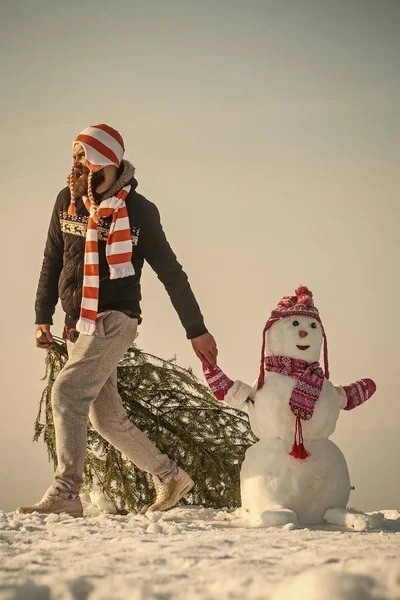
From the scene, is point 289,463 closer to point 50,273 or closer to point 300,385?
point 300,385

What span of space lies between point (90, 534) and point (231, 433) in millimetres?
2620

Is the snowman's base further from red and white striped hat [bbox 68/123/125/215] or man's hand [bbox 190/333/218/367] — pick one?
red and white striped hat [bbox 68/123/125/215]

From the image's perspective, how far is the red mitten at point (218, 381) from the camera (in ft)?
16.2

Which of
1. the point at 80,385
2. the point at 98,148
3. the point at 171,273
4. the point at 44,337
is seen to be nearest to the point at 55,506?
the point at 80,385

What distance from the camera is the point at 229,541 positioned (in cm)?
356

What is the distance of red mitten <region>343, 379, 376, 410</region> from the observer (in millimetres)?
5078

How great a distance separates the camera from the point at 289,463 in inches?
183

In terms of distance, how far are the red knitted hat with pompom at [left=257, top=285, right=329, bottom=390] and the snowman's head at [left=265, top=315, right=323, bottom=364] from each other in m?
A: 0.03

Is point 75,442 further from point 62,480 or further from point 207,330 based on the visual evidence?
point 207,330

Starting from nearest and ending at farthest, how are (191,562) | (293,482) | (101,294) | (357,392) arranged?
(191,562) < (293,482) < (101,294) < (357,392)

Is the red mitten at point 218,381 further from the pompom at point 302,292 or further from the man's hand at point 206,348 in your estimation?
the pompom at point 302,292

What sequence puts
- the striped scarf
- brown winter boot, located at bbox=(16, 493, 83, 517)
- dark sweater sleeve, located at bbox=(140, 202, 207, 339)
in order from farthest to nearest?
1. dark sweater sleeve, located at bbox=(140, 202, 207, 339)
2. the striped scarf
3. brown winter boot, located at bbox=(16, 493, 83, 517)

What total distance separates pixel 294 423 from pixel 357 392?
1.96 ft

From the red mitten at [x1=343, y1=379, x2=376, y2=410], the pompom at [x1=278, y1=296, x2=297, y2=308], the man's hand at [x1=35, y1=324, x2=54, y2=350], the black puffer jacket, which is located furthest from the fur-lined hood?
the red mitten at [x1=343, y1=379, x2=376, y2=410]
